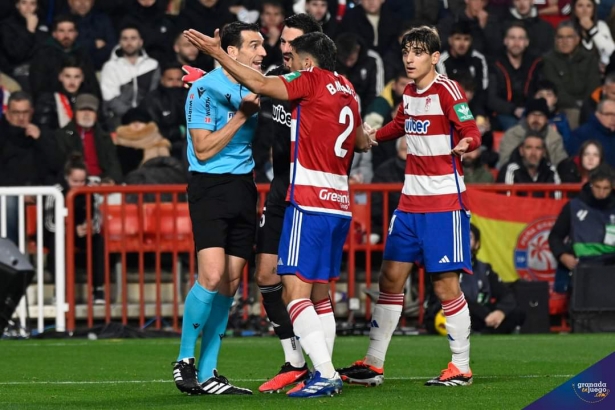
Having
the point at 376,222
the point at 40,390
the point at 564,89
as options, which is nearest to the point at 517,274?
the point at 376,222

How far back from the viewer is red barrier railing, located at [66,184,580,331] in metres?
15.1

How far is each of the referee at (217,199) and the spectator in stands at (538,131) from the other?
8.65 m

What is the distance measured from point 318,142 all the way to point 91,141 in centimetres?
845

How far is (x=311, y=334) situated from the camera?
8.37 metres

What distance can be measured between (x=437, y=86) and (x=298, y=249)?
5.32ft

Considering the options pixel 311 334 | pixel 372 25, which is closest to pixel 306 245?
pixel 311 334

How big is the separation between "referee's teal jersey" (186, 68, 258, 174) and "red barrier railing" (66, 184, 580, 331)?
605 cm

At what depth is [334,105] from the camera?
860cm

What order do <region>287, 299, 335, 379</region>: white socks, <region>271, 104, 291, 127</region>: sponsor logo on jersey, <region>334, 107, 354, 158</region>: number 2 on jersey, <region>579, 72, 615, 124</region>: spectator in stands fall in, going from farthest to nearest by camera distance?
<region>579, 72, 615, 124</region>: spectator in stands, <region>271, 104, 291, 127</region>: sponsor logo on jersey, <region>334, 107, 354, 158</region>: number 2 on jersey, <region>287, 299, 335, 379</region>: white socks

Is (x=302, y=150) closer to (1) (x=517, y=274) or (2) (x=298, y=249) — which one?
(2) (x=298, y=249)

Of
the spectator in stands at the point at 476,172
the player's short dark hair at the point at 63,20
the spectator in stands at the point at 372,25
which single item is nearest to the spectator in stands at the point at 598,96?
the spectator in stands at the point at 476,172

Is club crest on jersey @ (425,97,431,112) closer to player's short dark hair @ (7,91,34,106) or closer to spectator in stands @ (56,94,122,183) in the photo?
spectator in stands @ (56,94,122,183)

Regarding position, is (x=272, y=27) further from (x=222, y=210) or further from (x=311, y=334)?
(x=311, y=334)

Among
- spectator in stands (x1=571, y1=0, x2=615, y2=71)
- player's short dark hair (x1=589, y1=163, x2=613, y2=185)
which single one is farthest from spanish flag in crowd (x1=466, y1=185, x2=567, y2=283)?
spectator in stands (x1=571, y1=0, x2=615, y2=71)
